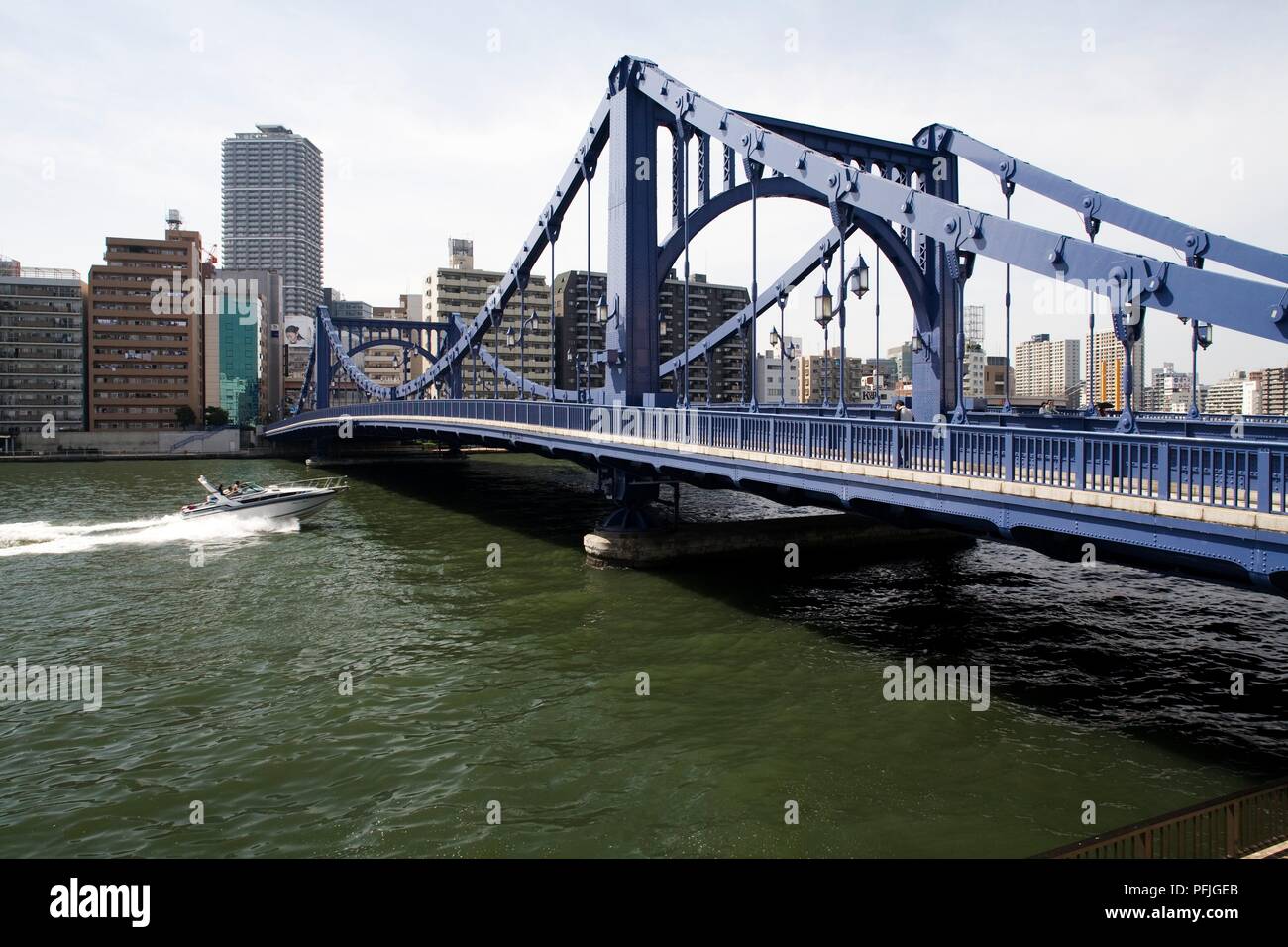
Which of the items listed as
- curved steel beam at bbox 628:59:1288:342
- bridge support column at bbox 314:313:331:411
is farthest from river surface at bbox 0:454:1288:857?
bridge support column at bbox 314:313:331:411

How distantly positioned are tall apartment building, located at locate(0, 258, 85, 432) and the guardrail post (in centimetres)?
10868

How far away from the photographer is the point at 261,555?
90.1ft

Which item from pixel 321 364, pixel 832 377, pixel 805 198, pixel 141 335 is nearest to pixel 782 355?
pixel 805 198

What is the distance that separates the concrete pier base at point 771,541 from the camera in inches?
994

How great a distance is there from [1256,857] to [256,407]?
411 feet

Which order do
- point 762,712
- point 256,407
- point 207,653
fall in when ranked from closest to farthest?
point 762,712 < point 207,653 < point 256,407

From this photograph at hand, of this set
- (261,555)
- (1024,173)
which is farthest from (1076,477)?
(261,555)

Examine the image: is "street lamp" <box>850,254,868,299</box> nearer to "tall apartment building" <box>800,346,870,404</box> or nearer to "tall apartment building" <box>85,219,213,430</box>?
"tall apartment building" <box>85,219,213,430</box>

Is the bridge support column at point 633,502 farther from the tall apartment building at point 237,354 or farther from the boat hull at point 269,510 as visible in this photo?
the tall apartment building at point 237,354

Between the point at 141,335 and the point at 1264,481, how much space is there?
110222 mm

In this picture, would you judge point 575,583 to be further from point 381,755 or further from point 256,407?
point 256,407

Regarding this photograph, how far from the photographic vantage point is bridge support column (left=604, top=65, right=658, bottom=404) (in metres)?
27.2

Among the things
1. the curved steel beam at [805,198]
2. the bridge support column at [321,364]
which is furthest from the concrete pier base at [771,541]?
the bridge support column at [321,364]

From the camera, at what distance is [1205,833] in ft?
24.9
